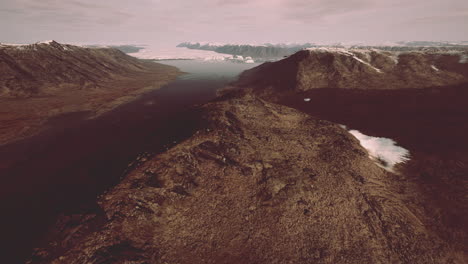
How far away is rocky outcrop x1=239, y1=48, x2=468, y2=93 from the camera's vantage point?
292 ft

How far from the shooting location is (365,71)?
99.6m

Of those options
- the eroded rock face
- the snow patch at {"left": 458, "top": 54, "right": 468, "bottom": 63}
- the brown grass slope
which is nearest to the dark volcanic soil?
the eroded rock face

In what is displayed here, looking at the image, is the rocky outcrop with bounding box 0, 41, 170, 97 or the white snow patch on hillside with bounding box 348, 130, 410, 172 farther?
the rocky outcrop with bounding box 0, 41, 170, 97

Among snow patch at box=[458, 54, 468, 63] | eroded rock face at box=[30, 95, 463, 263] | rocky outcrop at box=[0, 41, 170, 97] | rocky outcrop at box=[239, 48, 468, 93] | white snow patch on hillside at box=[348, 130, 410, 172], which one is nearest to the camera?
eroded rock face at box=[30, 95, 463, 263]

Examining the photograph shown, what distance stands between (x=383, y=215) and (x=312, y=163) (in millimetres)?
10663

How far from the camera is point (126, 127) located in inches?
2132

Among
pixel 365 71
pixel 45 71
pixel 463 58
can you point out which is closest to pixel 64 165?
pixel 45 71

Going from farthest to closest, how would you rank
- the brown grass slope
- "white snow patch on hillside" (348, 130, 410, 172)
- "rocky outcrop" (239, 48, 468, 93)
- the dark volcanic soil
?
1. "rocky outcrop" (239, 48, 468, 93)
2. the brown grass slope
3. "white snow patch on hillside" (348, 130, 410, 172)
4. the dark volcanic soil

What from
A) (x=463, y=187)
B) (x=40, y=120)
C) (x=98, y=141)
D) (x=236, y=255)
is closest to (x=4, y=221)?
(x=98, y=141)

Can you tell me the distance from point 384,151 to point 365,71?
3293 inches

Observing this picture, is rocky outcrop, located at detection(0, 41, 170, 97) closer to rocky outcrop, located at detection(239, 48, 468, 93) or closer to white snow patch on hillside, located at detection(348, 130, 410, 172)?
rocky outcrop, located at detection(239, 48, 468, 93)

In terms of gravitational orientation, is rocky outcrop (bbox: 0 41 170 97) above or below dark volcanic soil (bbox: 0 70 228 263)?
above

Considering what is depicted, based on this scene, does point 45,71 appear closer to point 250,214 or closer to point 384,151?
point 250,214

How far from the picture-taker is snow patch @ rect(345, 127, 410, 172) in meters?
32.8
